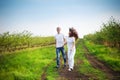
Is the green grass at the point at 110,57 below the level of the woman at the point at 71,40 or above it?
below

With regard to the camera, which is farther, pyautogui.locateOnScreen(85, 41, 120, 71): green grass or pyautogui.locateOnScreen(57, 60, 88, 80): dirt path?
pyautogui.locateOnScreen(85, 41, 120, 71): green grass

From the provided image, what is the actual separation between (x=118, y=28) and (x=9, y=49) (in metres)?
15.7

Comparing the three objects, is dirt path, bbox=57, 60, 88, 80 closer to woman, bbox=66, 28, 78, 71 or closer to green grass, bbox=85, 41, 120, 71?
woman, bbox=66, 28, 78, 71

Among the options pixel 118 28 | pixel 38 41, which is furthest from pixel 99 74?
pixel 38 41

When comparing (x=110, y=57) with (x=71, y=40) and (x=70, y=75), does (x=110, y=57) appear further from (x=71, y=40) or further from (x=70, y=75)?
(x=70, y=75)

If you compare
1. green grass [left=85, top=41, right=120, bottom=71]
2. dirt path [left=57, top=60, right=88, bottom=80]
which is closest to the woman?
dirt path [left=57, top=60, right=88, bottom=80]

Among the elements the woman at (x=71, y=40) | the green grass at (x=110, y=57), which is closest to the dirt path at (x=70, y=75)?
the woman at (x=71, y=40)

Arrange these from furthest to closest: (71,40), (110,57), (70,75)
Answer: (110,57) < (71,40) < (70,75)

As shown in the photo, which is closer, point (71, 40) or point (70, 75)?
point (70, 75)

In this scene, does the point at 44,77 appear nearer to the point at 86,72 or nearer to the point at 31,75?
the point at 31,75

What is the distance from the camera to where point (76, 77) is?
8.75 meters

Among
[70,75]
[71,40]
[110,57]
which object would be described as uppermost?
[71,40]

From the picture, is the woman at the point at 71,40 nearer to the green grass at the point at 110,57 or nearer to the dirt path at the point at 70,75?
the dirt path at the point at 70,75

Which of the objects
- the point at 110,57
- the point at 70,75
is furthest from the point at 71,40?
the point at 110,57
